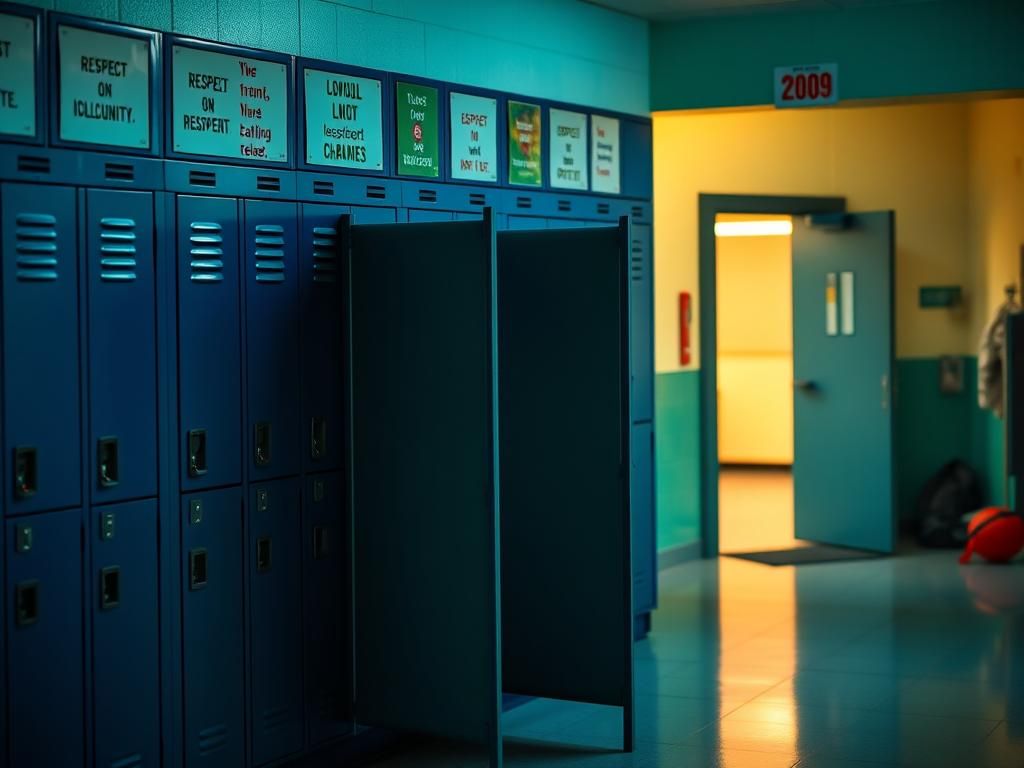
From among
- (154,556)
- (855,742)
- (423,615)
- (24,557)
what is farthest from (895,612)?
(24,557)

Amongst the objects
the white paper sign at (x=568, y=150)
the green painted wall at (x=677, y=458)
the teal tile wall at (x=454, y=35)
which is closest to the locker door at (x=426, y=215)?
the teal tile wall at (x=454, y=35)

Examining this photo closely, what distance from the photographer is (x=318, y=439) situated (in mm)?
4680

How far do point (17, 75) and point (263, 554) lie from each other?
1.68 m

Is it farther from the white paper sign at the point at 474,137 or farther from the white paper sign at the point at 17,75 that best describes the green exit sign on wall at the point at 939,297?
the white paper sign at the point at 17,75

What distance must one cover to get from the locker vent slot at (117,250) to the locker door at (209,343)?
186mm

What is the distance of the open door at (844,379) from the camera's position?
29.2 ft

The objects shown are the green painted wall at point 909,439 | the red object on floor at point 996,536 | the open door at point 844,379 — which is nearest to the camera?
the red object on floor at point 996,536

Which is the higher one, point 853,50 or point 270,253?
point 853,50

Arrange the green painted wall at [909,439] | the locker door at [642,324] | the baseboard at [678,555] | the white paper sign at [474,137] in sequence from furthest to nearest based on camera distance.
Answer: the green painted wall at [909,439] → the baseboard at [678,555] → the locker door at [642,324] → the white paper sign at [474,137]

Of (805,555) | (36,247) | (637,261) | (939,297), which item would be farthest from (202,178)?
(939,297)

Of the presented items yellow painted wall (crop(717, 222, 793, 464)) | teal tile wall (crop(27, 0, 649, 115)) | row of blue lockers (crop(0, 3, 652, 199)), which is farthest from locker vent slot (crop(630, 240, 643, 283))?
yellow painted wall (crop(717, 222, 793, 464))

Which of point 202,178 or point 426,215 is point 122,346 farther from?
point 426,215

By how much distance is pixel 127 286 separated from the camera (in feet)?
13.1

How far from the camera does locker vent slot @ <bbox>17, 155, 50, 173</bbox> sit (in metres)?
3.71
